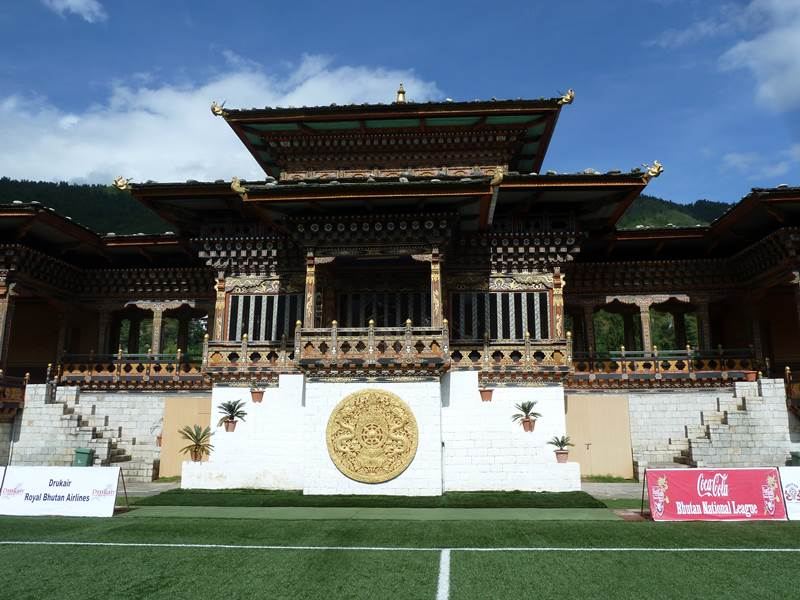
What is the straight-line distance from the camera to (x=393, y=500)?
13742 millimetres

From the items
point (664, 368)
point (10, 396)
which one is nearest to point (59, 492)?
point (10, 396)

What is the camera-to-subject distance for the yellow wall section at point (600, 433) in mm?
17469

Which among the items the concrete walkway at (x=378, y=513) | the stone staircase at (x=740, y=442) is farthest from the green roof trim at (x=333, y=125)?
the stone staircase at (x=740, y=442)

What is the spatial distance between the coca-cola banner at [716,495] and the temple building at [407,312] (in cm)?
390

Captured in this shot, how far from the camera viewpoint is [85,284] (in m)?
22.4

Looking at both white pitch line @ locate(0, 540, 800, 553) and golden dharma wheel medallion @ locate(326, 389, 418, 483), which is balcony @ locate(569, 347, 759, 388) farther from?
white pitch line @ locate(0, 540, 800, 553)

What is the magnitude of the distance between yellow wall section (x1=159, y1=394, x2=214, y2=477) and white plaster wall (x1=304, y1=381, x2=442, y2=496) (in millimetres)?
5961

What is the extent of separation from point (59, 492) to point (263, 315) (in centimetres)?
782

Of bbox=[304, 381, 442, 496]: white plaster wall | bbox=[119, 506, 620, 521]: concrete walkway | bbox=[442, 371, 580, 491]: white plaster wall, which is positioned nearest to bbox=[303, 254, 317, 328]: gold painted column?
bbox=[304, 381, 442, 496]: white plaster wall

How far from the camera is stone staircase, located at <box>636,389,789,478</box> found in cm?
1588

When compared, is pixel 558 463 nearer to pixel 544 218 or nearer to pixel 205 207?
pixel 544 218

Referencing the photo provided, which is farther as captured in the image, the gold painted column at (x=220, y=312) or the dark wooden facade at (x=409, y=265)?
the gold painted column at (x=220, y=312)

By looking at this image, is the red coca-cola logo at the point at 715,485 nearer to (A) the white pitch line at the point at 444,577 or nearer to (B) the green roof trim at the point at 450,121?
(A) the white pitch line at the point at 444,577

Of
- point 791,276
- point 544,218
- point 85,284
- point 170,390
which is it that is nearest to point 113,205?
point 85,284
